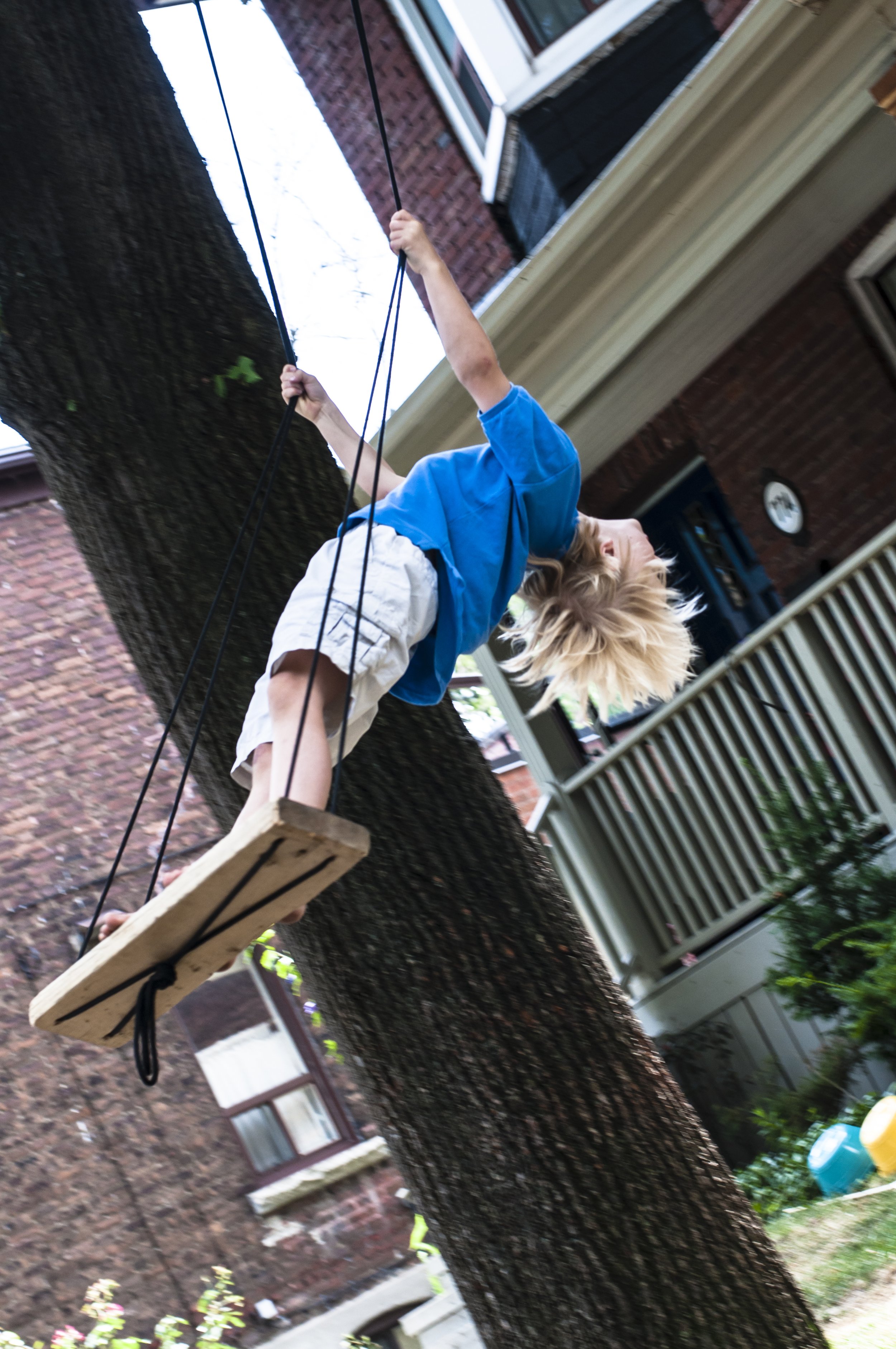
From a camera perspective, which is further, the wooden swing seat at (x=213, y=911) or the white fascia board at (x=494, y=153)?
the white fascia board at (x=494, y=153)

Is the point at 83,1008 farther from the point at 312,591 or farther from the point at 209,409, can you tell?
the point at 209,409

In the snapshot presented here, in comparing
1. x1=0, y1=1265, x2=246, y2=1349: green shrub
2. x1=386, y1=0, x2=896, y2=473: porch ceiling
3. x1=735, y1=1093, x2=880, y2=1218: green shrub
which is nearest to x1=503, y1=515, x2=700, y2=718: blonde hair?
x1=386, y1=0, x2=896, y2=473: porch ceiling

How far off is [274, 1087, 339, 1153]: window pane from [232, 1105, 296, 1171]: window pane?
0.23 feet

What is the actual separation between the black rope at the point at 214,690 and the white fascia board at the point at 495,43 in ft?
14.2

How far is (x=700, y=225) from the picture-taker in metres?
5.46

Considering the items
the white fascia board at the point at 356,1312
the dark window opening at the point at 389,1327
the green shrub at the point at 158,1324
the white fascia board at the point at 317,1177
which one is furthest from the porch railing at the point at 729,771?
the dark window opening at the point at 389,1327

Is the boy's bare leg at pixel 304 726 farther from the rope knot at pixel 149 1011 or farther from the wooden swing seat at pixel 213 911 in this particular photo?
the rope knot at pixel 149 1011

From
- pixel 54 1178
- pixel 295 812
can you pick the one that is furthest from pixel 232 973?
pixel 295 812

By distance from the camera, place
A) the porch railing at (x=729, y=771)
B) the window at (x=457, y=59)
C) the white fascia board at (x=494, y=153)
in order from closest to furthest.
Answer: the porch railing at (x=729, y=771)
the white fascia board at (x=494, y=153)
the window at (x=457, y=59)

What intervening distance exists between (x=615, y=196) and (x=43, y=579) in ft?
22.1

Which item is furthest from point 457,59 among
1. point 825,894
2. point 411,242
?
point 411,242

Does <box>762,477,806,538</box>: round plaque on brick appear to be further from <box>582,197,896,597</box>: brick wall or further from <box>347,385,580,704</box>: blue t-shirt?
<box>347,385,580,704</box>: blue t-shirt

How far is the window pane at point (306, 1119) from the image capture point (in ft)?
32.0

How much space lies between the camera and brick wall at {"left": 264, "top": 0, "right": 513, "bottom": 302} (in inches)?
298
